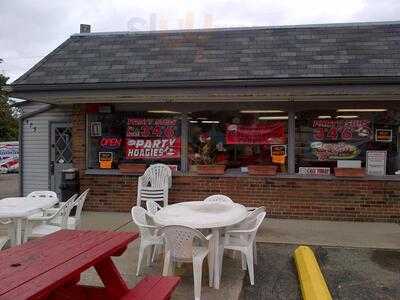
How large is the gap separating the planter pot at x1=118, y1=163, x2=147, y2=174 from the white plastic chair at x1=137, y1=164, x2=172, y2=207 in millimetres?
314

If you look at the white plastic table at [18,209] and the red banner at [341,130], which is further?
the red banner at [341,130]

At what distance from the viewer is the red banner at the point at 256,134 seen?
938 centimetres

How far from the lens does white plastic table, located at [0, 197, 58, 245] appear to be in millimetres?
5759

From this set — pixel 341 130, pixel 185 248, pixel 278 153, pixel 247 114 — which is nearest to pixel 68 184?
pixel 247 114

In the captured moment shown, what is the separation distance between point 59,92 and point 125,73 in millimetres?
1321

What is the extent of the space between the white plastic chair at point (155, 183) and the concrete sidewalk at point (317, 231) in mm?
584

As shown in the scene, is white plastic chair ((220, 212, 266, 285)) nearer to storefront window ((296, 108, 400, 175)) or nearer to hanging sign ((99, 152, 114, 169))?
storefront window ((296, 108, 400, 175))

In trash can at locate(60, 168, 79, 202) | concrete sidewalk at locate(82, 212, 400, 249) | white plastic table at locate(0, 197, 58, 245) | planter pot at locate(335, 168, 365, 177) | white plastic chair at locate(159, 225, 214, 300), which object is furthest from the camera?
trash can at locate(60, 168, 79, 202)

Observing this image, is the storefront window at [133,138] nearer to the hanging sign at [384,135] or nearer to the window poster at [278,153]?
the window poster at [278,153]

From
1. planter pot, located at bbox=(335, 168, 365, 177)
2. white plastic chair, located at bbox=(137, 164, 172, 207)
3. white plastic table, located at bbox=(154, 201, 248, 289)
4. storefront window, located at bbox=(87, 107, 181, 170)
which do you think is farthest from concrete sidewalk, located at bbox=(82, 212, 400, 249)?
white plastic table, located at bbox=(154, 201, 248, 289)

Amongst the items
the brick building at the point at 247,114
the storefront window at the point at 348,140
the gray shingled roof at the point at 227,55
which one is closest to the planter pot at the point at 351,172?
the brick building at the point at 247,114

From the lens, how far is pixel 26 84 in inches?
355

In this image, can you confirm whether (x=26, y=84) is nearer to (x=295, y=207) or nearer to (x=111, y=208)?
(x=111, y=208)

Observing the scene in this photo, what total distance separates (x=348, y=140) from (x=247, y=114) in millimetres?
2061
